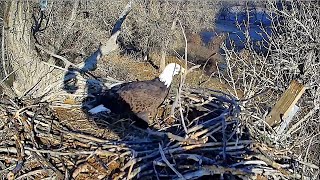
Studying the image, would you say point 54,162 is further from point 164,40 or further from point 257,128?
point 164,40

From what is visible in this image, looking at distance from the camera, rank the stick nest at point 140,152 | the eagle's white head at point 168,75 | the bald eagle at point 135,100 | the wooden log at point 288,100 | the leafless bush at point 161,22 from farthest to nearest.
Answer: the leafless bush at point 161,22, the eagle's white head at point 168,75, the bald eagle at point 135,100, the wooden log at point 288,100, the stick nest at point 140,152

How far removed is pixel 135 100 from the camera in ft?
11.8

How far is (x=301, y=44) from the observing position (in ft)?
25.7

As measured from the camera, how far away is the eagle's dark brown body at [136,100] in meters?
3.51

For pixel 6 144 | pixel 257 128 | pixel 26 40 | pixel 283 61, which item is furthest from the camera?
pixel 283 61

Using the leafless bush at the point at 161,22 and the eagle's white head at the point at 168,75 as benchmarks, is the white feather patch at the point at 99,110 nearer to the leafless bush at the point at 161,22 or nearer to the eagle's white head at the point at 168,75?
the eagle's white head at the point at 168,75

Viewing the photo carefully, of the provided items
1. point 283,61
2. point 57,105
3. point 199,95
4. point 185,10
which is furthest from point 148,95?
point 185,10

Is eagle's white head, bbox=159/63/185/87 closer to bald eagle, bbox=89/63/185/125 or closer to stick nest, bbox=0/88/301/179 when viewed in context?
bald eagle, bbox=89/63/185/125

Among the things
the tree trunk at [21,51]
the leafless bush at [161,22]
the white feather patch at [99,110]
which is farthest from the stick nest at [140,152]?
the leafless bush at [161,22]

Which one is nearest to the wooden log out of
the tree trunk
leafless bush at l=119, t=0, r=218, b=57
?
the tree trunk

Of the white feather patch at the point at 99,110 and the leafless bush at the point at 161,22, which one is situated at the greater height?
the leafless bush at the point at 161,22

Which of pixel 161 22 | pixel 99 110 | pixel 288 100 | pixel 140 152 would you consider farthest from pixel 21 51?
pixel 161 22

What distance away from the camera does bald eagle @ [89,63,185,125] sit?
350 centimetres

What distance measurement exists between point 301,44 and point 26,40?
4990 mm
